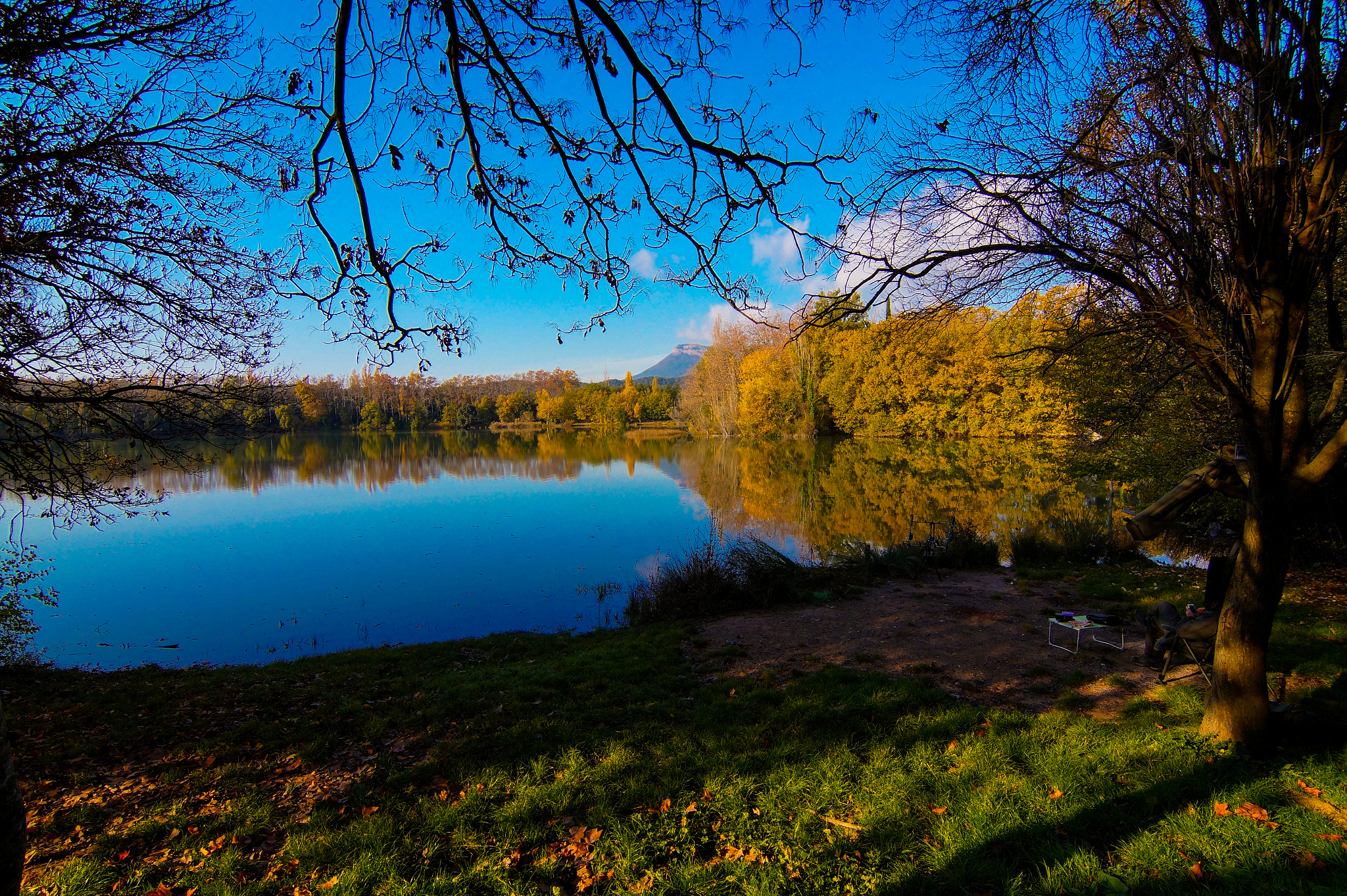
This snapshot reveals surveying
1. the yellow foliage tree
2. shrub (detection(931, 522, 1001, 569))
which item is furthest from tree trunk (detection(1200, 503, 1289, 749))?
the yellow foliage tree

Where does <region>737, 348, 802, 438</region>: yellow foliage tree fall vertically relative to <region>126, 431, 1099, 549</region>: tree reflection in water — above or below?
above

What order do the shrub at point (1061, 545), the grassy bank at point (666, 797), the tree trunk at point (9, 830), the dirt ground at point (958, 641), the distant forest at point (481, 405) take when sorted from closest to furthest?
the tree trunk at point (9, 830) → the grassy bank at point (666, 797) → the dirt ground at point (958, 641) → the shrub at point (1061, 545) → the distant forest at point (481, 405)

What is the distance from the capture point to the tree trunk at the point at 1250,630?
3594mm

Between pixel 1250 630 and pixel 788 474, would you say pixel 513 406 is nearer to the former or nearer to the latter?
pixel 788 474

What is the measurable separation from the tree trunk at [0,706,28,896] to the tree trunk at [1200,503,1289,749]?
20.7 ft

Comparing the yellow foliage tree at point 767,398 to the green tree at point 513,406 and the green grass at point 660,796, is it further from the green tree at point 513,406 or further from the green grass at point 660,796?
the green tree at point 513,406

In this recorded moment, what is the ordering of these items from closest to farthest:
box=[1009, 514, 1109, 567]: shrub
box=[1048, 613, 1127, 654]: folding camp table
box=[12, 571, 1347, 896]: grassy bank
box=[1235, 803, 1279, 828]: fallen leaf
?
box=[12, 571, 1347, 896]: grassy bank, box=[1235, 803, 1279, 828]: fallen leaf, box=[1048, 613, 1127, 654]: folding camp table, box=[1009, 514, 1109, 567]: shrub

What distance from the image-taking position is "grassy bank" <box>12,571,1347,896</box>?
2846 millimetres

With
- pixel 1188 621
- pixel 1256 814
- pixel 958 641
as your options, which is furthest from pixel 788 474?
pixel 1256 814

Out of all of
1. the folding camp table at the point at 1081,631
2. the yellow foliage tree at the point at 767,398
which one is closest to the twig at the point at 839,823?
the folding camp table at the point at 1081,631

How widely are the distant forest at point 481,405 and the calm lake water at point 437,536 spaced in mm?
35606

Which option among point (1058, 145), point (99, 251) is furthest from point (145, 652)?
point (1058, 145)

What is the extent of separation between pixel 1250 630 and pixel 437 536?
1713cm

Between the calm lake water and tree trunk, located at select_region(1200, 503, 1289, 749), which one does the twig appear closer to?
tree trunk, located at select_region(1200, 503, 1289, 749)
